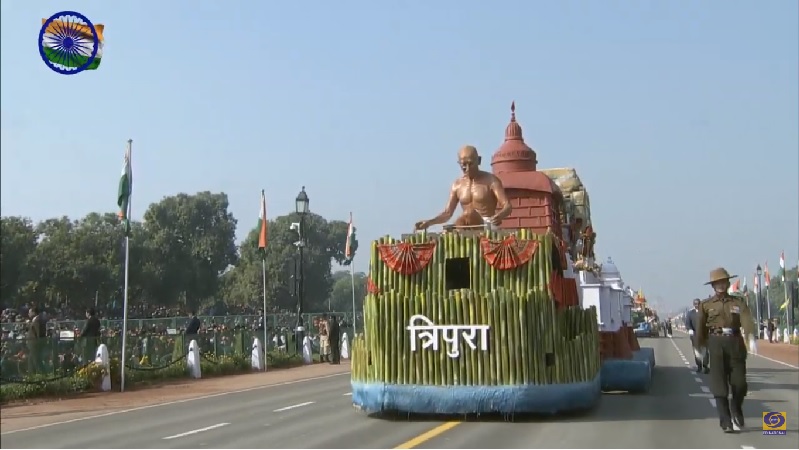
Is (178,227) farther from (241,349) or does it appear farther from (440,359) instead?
(440,359)

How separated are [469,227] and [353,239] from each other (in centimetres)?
2938

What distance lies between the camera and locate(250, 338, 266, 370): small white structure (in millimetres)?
28484

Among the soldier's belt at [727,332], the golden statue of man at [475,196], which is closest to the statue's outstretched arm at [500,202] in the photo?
the golden statue of man at [475,196]

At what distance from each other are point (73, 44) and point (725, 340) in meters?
9.21

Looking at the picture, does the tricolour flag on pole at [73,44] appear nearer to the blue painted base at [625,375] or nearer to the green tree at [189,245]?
the blue painted base at [625,375]

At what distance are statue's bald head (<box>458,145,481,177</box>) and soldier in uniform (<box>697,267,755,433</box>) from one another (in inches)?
178

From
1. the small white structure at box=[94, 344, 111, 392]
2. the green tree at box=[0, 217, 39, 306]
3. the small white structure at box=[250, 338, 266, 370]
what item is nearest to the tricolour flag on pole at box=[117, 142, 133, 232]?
the small white structure at box=[94, 344, 111, 392]

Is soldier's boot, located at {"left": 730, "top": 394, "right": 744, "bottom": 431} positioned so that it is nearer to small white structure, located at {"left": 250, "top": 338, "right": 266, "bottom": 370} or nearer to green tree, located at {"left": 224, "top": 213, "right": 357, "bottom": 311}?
small white structure, located at {"left": 250, "top": 338, "right": 266, "bottom": 370}

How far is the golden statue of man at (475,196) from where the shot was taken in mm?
13938

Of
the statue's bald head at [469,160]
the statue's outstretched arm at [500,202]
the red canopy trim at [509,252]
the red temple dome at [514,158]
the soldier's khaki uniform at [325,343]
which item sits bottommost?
the soldier's khaki uniform at [325,343]

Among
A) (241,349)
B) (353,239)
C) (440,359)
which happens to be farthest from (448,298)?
(353,239)

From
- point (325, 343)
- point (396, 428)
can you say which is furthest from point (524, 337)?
point (325, 343)

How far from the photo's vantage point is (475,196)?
14.0 meters

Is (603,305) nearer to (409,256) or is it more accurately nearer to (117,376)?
(409,256)
